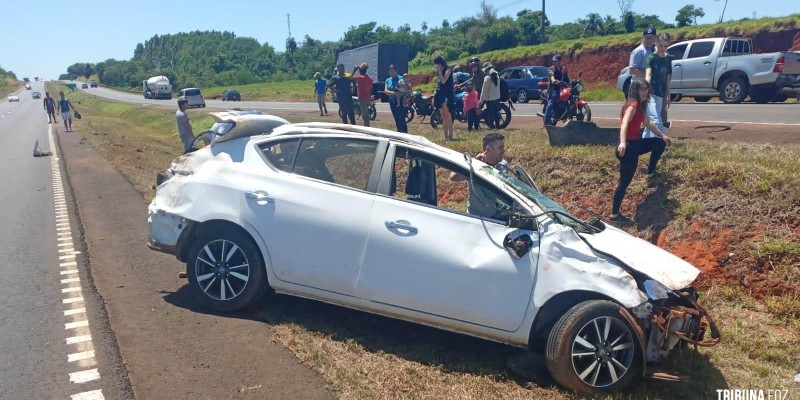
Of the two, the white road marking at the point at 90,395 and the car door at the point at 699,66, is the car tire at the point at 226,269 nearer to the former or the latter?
the white road marking at the point at 90,395

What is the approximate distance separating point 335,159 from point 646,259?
266 centimetres

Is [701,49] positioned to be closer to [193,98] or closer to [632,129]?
[632,129]

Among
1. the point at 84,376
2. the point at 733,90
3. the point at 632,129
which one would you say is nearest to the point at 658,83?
the point at 632,129

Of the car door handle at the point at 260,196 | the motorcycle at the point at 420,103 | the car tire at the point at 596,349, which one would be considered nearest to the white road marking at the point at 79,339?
the car door handle at the point at 260,196

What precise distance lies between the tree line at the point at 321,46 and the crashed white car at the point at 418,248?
4680 centimetres

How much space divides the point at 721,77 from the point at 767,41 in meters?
17.7

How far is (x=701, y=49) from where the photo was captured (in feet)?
65.4

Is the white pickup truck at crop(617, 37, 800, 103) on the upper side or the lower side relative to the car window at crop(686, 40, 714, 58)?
lower

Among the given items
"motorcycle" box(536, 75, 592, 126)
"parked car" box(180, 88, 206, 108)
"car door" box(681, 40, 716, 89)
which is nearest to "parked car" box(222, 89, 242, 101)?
"parked car" box(180, 88, 206, 108)

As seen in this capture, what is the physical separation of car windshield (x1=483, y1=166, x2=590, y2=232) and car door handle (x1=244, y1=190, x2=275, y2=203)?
1.79m

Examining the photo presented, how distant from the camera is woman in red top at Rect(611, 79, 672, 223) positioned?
748 cm

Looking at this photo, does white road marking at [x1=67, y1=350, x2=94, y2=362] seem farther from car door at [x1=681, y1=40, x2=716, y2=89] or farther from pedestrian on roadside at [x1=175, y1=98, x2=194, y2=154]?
car door at [x1=681, y1=40, x2=716, y2=89]

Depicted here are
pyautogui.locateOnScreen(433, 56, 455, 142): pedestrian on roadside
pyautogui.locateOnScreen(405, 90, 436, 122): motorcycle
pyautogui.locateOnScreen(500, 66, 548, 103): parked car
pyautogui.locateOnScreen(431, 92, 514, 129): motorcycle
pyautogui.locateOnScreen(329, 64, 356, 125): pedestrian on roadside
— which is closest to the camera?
pyautogui.locateOnScreen(433, 56, 455, 142): pedestrian on roadside

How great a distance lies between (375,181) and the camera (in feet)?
17.6
